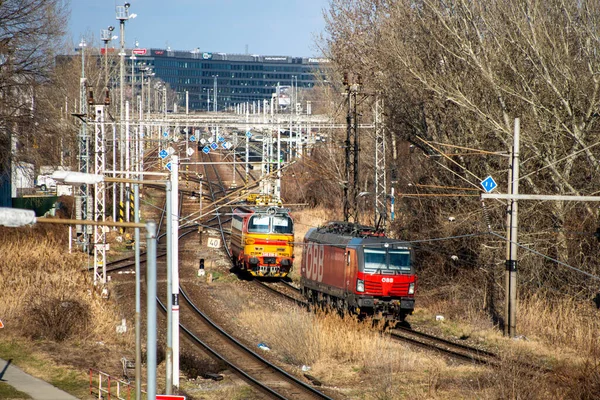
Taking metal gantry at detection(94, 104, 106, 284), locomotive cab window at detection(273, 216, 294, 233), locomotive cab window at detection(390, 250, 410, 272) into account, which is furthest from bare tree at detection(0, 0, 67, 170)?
locomotive cab window at detection(390, 250, 410, 272)

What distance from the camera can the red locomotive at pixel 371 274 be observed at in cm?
2367

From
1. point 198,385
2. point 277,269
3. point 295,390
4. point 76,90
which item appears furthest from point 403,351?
point 76,90

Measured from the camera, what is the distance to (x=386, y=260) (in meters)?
24.0

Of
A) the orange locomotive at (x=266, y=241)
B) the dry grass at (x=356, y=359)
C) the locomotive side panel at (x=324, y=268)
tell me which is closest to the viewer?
the dry grass at (x=356, y=359)

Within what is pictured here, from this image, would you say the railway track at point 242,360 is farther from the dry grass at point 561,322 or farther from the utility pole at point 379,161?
the utility pole at point 379,161

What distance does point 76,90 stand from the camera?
2630 inches

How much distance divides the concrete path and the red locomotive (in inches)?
360

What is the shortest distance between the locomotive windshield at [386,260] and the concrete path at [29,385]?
379 inches

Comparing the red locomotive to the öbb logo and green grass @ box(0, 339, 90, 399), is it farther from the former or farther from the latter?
green grass @ box(0, 339, 90, 399)

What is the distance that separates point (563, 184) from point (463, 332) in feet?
18.4

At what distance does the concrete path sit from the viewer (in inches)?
664

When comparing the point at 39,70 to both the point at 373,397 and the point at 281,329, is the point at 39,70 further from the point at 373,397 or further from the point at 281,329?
the point at 373,397

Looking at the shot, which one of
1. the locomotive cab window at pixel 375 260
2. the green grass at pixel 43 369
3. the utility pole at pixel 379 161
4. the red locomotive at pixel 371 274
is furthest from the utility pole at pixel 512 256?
the green grass at pixel 43 369

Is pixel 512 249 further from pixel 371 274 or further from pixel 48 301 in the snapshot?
pixel 48 301
